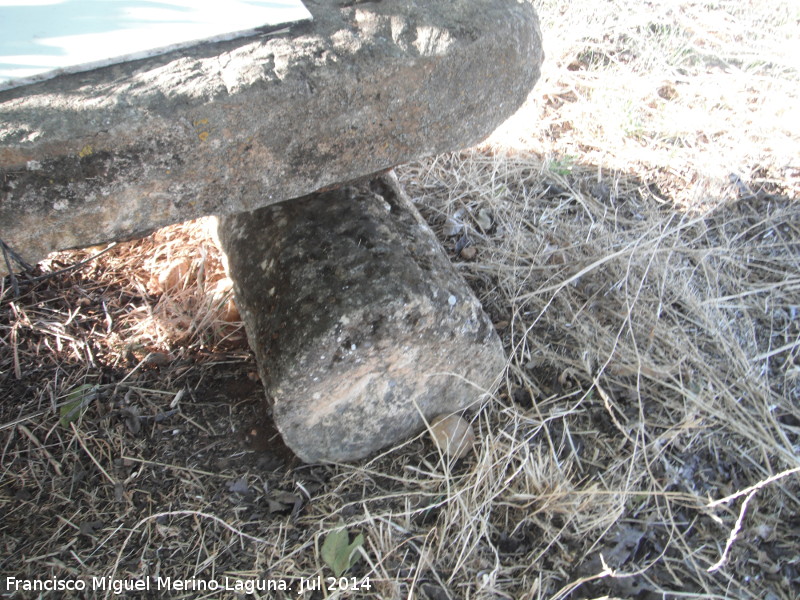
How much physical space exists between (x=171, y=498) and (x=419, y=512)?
0.64 meters

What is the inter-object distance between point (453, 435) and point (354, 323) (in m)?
0.44

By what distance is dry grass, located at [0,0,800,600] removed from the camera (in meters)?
1.53

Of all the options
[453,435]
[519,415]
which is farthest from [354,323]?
[519,415]

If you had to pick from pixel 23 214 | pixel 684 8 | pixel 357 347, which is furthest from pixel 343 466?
pixel 684 8

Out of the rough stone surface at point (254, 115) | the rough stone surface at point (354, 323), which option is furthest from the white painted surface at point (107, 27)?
the rough stone surface at point (354, 323)

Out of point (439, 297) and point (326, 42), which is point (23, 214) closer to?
point (326, 42)

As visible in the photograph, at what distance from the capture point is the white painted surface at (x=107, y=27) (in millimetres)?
1202

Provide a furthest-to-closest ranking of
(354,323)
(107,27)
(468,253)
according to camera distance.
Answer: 1. (468,253)
2. (354,323)
3. (107,27)

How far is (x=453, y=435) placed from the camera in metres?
1.68

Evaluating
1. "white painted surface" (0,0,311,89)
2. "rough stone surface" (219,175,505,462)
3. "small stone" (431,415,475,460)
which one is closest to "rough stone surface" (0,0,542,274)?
"white painted surface" (0,0,311,89)

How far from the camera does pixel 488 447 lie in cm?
167

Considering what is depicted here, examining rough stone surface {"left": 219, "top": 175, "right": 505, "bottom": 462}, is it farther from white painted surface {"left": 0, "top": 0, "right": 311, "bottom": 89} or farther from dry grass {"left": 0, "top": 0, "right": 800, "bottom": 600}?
white painted surface {"left": 0, "top": 0, "right": 311, "bottom": 89}

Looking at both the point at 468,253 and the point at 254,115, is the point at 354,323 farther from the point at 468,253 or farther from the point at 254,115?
the point at 468,253

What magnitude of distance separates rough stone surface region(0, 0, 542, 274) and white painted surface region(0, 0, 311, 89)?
30 millimetres
